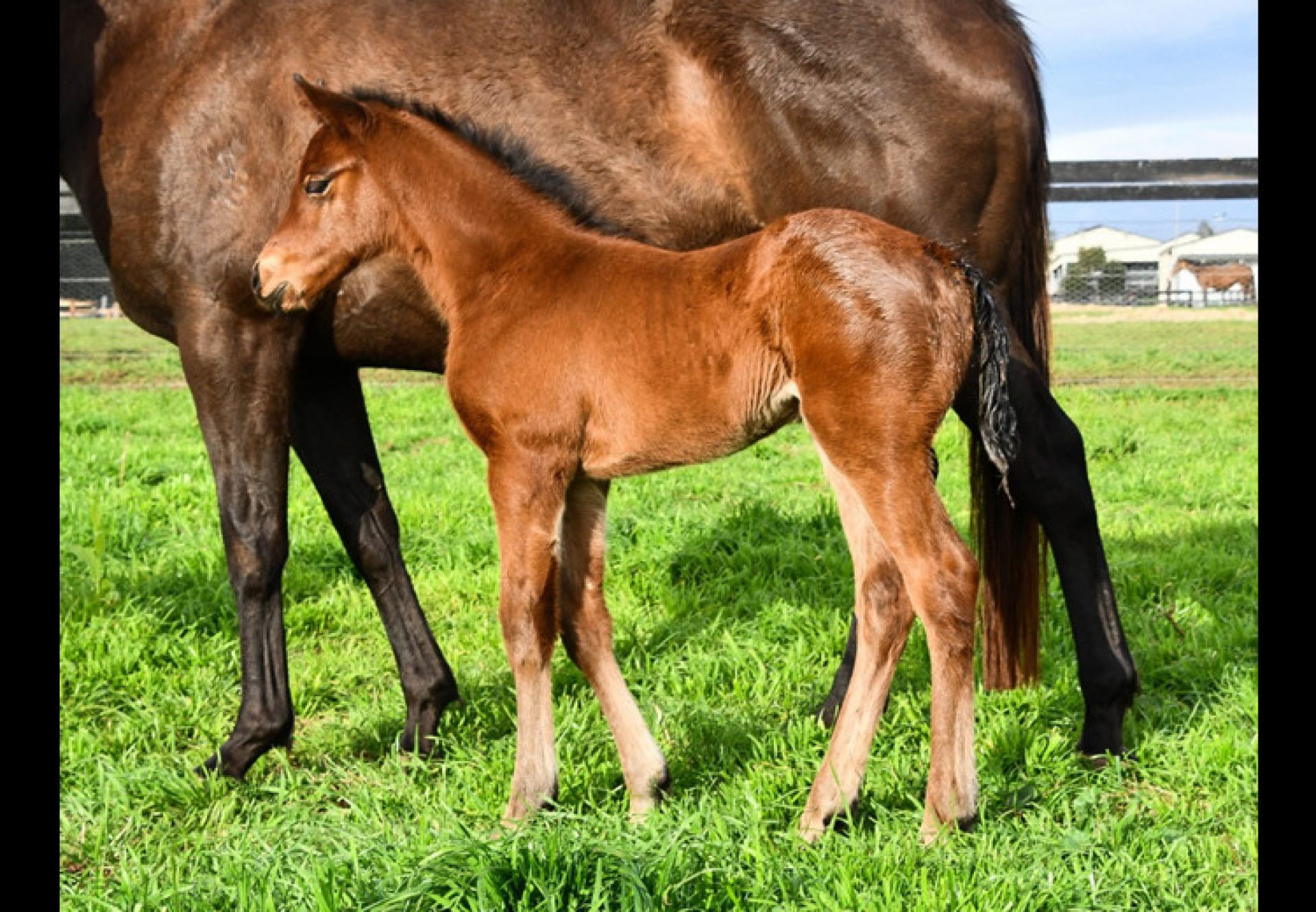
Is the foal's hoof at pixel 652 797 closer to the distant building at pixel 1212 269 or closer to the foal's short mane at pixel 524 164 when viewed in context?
the foal's short mane at pixel 524 164

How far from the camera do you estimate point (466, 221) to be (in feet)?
10.5

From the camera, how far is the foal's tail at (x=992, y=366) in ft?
9.12

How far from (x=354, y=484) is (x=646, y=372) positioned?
5.21ft

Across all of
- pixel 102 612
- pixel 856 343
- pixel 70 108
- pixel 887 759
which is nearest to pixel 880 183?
pixel 856 343

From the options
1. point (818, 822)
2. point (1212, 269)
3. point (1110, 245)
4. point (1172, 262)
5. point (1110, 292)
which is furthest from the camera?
point (1212, 269)

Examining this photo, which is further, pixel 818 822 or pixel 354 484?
pixel 354 484

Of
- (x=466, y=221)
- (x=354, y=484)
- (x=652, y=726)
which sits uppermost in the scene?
(x=466, y=221)

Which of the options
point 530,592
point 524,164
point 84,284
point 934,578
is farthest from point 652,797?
point 84,284

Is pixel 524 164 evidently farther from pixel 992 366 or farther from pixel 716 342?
pixel 992 366

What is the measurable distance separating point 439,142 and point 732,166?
952 mm

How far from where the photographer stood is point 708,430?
284 cm

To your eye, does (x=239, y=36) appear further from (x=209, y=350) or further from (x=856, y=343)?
(x=856, y=343)
